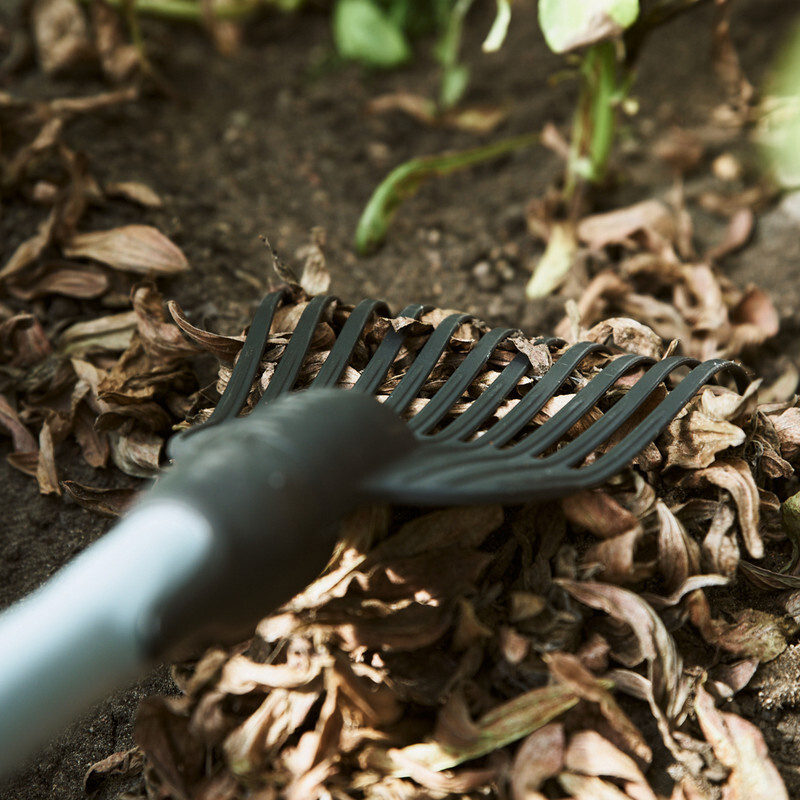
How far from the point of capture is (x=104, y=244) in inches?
51.3

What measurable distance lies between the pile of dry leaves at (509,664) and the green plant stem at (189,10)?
1.53 m

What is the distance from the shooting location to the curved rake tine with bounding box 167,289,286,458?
917mm

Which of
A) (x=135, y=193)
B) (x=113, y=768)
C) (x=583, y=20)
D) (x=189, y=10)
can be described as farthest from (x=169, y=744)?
(x=189, y=10)

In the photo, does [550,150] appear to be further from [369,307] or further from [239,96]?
[369,307]

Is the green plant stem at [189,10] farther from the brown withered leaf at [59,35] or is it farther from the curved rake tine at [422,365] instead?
the curved rake tine at [422,365]

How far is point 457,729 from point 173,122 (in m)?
1.44

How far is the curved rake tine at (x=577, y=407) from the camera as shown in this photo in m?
0.88

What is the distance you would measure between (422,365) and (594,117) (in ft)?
2.51

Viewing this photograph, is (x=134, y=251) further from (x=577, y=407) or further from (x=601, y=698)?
(x=601, y=698)

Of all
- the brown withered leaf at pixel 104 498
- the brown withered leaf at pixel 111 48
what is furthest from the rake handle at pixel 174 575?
the brown withered leaf at pixel 111 48

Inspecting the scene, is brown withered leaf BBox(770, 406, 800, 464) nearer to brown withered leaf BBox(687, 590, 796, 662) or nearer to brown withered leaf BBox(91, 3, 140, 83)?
brown withered leaf BBox(687, 590, 796, 662)

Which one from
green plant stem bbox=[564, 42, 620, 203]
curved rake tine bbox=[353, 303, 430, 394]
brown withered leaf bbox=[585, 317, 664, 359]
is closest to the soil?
green plant stem bbox=[564, 42, 620, 203]

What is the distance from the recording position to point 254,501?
674mm

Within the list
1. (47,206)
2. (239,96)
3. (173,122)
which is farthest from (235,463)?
(239,96)
